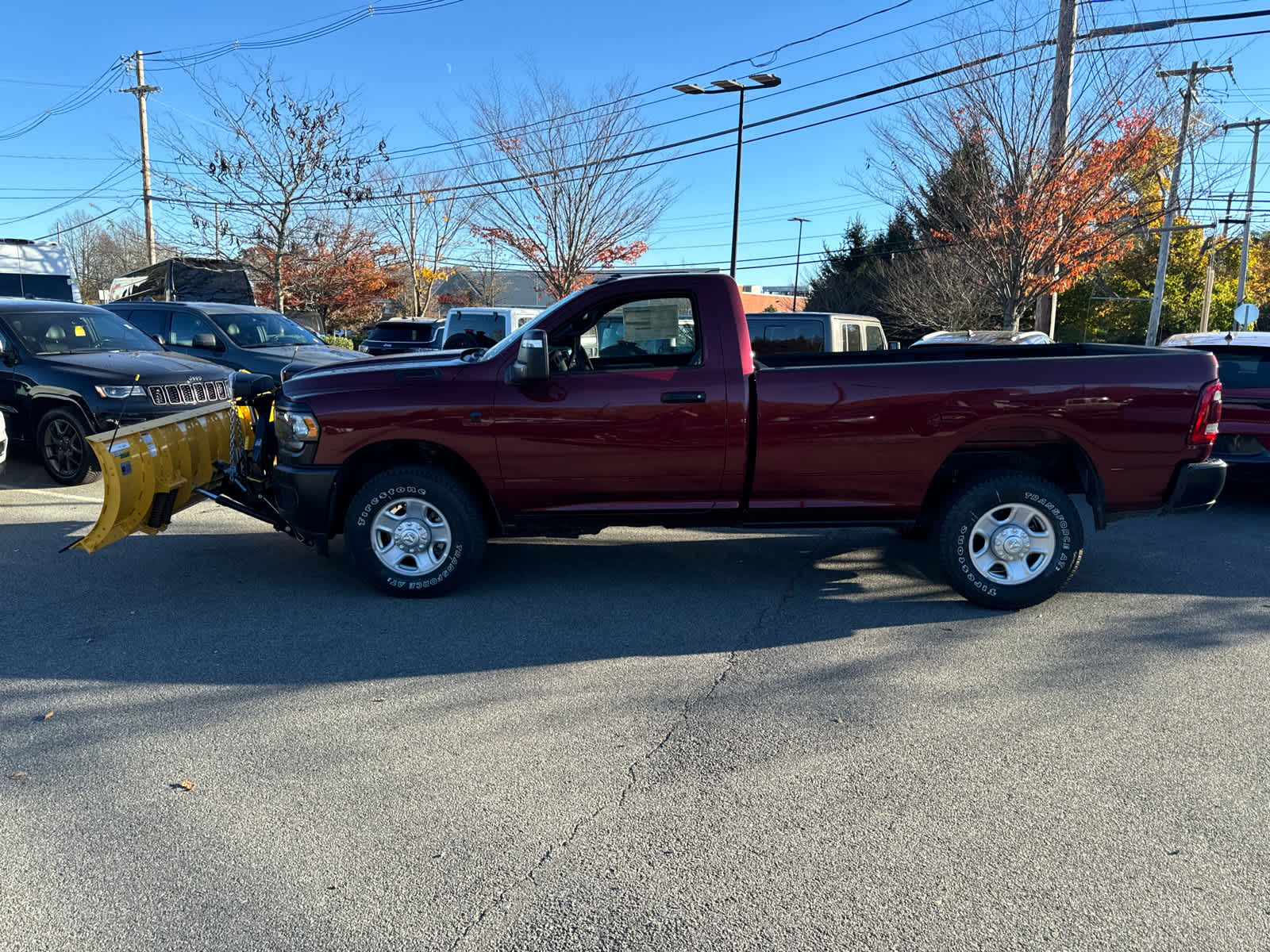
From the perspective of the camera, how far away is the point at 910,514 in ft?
18.7

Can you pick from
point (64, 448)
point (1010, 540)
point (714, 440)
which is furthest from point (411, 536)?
point (64, 448)

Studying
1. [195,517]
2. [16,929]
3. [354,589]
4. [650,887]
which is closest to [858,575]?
[354,589]

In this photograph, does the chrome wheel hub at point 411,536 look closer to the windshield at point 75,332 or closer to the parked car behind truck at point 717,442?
the parked car behind truck at point 717,442

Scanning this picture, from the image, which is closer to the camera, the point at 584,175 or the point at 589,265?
the point at 584,175

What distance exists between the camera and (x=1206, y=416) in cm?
540

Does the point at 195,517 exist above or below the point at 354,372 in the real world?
below

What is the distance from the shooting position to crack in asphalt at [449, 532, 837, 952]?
2.79 m

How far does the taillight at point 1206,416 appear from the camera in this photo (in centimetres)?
536

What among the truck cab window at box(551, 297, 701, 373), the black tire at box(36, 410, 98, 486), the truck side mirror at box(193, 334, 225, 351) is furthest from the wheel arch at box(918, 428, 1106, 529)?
the truck side mirror at box(193, 334, 225, 351)

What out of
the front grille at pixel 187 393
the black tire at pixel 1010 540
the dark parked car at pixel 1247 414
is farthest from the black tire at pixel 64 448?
the dark parked car at pixel 1247 414

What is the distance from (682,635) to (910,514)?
1691 mm

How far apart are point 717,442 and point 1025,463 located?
2032 millimetres

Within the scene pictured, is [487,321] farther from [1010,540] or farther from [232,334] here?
[1010,540]

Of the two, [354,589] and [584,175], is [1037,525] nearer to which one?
[354,589]
